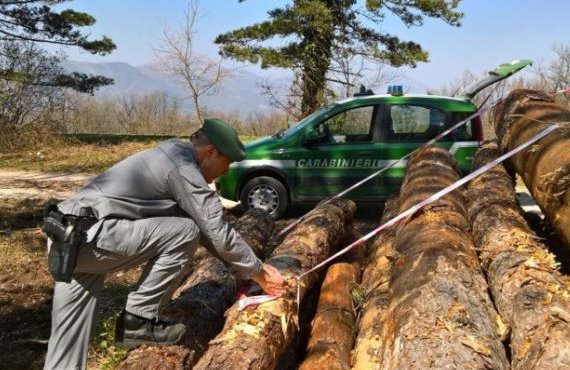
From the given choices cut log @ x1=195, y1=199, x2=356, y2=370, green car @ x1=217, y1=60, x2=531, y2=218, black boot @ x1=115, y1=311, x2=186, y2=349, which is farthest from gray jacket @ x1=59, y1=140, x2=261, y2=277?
green car @ x1=217, y1=60, x2=531, y2=218

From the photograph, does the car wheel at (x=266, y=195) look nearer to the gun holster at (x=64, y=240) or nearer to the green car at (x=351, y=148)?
the green car at (x=351, y=148)

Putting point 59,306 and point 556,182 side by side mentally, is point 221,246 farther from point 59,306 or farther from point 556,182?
point 556,182

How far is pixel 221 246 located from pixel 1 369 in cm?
232

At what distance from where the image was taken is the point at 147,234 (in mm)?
3420

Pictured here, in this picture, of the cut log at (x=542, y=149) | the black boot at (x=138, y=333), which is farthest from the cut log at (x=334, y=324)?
the cut log at (x=542, y=149)

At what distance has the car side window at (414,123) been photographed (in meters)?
8.52

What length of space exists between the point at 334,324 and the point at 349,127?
5033mm

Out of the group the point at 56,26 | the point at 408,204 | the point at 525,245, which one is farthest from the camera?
the point at 56,26

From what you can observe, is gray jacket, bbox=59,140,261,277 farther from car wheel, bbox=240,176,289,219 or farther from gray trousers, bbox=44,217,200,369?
car wheel, bbox=240,176,289,219

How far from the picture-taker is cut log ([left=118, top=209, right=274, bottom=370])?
346 cm

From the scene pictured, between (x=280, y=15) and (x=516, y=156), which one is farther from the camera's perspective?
(x=280, y=15)

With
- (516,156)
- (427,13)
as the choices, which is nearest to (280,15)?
(427,13)

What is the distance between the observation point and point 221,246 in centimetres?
341

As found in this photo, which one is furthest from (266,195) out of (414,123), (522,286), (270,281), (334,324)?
(522,286)
